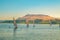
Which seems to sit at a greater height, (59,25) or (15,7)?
(15,7)

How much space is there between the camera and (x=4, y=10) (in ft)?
18.5

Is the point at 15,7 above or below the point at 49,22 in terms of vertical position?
above

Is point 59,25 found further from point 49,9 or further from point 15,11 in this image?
point 15,11

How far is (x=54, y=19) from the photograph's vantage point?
18.4ft

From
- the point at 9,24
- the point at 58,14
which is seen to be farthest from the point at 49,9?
the point at 9,24

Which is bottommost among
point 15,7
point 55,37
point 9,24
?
point 55,37

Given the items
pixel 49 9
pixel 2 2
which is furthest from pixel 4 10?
pixel 49 9

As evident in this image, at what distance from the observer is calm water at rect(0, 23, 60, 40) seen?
18.3 feet

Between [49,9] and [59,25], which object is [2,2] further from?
[59,25]

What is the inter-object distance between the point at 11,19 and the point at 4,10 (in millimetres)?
281

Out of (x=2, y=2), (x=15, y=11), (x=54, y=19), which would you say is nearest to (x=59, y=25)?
(x=54, y=19)

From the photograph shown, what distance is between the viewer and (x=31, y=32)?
5844 millimetres

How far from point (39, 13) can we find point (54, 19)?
0.38 m

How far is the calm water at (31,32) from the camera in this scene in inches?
219
